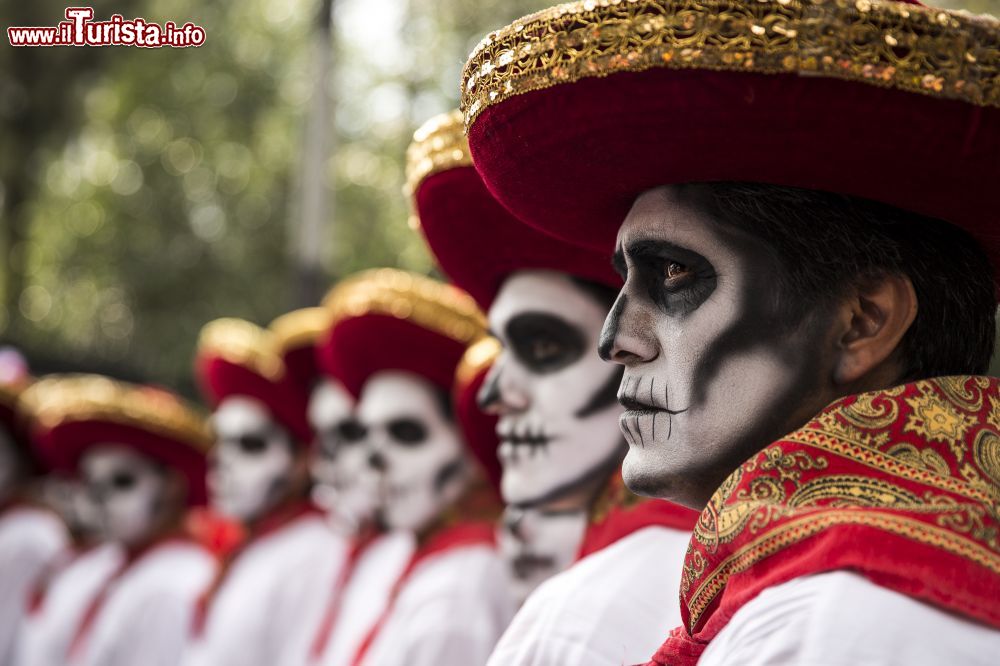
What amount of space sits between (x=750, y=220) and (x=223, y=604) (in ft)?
17.8

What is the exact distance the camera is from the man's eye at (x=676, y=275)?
2039mm

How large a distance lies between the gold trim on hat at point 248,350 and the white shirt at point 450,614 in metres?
2.63

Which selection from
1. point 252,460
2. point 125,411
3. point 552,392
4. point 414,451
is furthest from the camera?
point 125,411

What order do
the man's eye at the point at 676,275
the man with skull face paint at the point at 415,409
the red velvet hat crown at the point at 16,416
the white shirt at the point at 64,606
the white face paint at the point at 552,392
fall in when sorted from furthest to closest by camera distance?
the red velvet hat crown at the point at 16,416
the white shirt at the point at 64,606
the man with skull face paint at the point at 415,409
the white face paint at the point at 552,392
the man's eye at the point at 676,275

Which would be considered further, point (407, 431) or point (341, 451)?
point (341, 451)

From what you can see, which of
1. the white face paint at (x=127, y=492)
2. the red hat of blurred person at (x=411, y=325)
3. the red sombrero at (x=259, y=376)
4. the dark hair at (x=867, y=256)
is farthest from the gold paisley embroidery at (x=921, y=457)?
the white face paint at (x=127, y=492)

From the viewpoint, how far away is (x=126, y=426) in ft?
26.3

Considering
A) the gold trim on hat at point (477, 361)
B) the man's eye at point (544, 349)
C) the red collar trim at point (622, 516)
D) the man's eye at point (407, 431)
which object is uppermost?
the man's eye at point (544, 349)

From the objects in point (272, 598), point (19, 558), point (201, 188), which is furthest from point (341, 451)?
point (201, 188)

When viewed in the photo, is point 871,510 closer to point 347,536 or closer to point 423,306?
point 423,306

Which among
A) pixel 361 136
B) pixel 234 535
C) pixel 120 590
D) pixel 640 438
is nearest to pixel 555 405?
pixel 640 438

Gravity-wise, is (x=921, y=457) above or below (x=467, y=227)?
below

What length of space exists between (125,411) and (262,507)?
55.0 inches

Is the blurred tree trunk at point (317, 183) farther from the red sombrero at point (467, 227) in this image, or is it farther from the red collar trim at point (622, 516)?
the red collar trim at point (622, 516)
